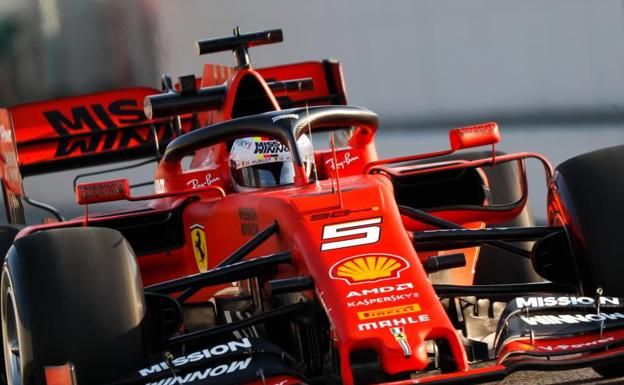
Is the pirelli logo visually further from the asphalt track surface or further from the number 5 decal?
the asphalt track surface

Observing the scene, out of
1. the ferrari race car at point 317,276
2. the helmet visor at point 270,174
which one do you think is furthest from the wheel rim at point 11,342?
the helmet visor at point 270,174

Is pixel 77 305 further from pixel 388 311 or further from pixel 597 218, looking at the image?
pixel 597 218

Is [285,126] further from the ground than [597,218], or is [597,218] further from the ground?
[285,126]

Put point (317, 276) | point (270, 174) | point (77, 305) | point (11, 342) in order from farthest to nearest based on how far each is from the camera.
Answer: point (270, 174)
point (11, 342)
point (317, 276)
point (77, 305)

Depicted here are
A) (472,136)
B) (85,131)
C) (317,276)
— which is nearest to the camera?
(317,276)

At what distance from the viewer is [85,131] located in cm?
917

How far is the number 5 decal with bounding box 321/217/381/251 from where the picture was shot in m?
5.23

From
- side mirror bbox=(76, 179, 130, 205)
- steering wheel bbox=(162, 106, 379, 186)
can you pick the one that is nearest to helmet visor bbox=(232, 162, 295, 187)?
steering wheel bbox=(162, 106, 379, 186)

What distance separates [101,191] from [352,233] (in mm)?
1235

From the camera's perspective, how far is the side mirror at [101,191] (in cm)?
576

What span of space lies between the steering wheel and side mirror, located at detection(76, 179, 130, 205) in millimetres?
671

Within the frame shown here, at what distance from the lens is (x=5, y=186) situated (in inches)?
352

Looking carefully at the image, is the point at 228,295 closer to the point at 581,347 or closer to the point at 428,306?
the point at 428,306

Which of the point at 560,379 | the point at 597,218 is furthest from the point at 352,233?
the point at 560,379
